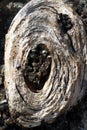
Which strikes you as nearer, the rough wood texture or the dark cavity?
the rough wood texture

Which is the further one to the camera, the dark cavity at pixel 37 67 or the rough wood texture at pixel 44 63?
the dark cavity at pixel 37 67

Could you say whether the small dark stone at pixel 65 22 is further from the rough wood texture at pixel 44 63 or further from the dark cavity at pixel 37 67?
the dark cavity at pixel 37 67

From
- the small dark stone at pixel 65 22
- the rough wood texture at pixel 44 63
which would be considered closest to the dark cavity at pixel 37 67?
the rough wood texture at pixel 44 63

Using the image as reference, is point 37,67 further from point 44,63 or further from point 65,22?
point 65,22

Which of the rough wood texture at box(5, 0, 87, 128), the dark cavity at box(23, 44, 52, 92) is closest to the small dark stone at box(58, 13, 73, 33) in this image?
the rough wood texture at box(5, 0, 87, 128)

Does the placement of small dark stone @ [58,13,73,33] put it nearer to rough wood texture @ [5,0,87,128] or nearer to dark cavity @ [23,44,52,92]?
rough wood texture @ [5,0,87,128]

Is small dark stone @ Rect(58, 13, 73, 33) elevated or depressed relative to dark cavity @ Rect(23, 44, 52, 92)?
elevated

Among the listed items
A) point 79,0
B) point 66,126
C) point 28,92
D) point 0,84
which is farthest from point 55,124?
point 79,0

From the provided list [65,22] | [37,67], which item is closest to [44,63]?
[37,67]
